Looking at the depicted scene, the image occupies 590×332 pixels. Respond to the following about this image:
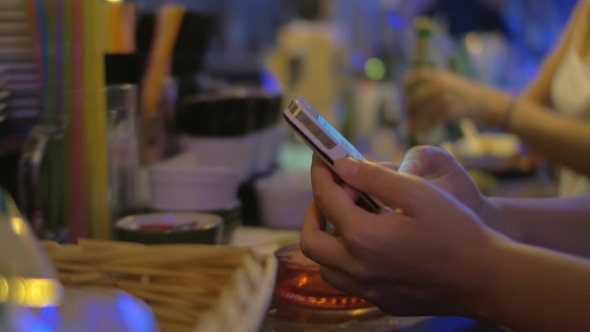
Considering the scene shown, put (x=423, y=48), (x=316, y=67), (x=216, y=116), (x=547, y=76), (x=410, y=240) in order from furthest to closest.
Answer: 1. (x=316, y=67)
2. (x=423, y=48)
3. (x=547, y=76)
4. (x=216, y=116)
5. (x=410, y=240)

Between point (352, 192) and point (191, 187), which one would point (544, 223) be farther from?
point (191, 187)

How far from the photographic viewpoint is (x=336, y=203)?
451 millimetres

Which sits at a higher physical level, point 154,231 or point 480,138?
point 154,231

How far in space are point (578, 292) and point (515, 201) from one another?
0.20 meters

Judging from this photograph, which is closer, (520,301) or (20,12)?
(520,301)

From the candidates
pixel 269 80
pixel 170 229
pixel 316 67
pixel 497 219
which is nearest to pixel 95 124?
pixel 170 229

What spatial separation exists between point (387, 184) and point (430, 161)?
5.6 inches

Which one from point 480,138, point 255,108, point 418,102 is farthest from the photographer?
point 480,138

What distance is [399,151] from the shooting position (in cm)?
190

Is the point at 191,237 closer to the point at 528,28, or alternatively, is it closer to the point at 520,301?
the point at 520,301

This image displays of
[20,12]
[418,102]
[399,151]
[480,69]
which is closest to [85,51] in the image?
[20,12]

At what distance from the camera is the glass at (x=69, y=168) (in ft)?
2.03

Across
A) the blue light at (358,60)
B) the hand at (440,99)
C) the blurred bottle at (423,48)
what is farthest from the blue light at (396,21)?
the hand at (440,99)

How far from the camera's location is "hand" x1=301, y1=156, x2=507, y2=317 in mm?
432
